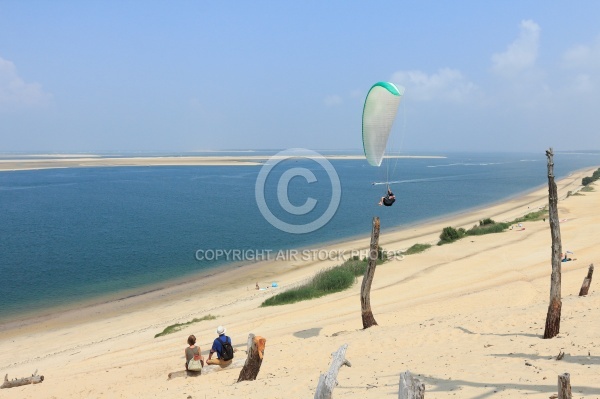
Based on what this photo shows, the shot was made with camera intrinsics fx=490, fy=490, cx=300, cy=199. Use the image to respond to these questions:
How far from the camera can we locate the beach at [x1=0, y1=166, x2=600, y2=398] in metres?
7.83

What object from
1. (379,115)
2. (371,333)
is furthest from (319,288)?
(379,115)

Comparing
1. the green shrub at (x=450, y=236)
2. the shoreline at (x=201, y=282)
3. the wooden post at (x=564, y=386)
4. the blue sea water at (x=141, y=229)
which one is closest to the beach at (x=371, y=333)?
the shoreline at (x=201, y=282)

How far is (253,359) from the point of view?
895cm

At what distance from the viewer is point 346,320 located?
1424 cm

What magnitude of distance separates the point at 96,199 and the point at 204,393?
200ft

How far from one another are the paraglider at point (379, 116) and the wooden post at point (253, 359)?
20.9 feet

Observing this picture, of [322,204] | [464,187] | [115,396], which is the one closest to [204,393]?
[115,396]

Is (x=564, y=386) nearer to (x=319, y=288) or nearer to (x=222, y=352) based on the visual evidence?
(x=222, y=352)

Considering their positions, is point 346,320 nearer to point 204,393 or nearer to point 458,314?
point 458,314

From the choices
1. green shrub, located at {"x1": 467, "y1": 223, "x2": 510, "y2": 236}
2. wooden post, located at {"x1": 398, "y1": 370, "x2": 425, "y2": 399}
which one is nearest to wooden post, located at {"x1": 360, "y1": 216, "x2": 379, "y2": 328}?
wooden post, located at {"x1": 398, "y1": 370, "x2": 425, "y2": 399}

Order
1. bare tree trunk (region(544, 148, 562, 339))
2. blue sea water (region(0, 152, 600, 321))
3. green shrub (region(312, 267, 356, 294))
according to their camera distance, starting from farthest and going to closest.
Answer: blue sea water (region(0, 152, 600, 321)) < green shrub (region(312, 267, 356, 294)) < bare tree trunk (region(544, 148, 562, 339))

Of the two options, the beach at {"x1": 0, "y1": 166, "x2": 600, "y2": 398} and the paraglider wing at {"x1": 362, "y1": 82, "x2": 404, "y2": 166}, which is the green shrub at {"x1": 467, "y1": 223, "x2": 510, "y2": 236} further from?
the paraglider wing at {"x1": 362, "y1": 82, "x2": 404, "y2": 166}

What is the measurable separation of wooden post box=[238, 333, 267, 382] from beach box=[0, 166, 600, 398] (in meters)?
0.23

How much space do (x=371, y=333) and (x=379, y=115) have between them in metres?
6.12
